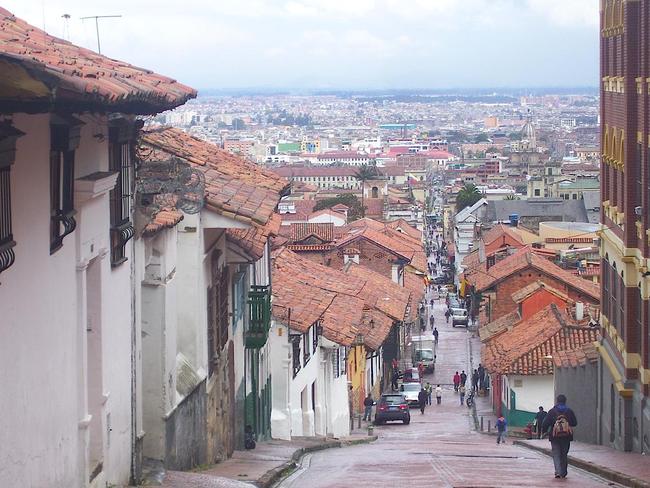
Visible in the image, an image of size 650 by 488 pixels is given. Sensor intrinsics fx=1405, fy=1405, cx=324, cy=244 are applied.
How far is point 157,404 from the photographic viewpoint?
45.8ft

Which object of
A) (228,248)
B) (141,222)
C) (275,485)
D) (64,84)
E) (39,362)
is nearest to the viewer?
(64,84)

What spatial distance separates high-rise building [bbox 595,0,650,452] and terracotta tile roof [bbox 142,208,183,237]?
9111 mm

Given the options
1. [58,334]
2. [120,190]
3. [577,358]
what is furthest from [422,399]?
[58,334]

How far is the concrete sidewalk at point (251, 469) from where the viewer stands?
13.6 meters

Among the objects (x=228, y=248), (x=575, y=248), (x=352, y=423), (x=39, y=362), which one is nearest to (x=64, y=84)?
(x=39, y=362)

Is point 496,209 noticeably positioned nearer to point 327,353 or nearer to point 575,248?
point 575,248

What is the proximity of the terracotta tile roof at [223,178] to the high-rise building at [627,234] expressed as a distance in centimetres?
578

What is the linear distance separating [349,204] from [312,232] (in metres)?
58.4

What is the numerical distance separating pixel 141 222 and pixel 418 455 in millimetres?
9917

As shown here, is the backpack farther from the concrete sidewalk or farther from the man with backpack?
the concrete sidewalk

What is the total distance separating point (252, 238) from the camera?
795 inches

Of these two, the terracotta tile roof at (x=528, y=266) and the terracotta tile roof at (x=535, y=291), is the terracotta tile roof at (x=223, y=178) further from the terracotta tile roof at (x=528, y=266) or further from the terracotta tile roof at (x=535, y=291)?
the terracotta tile roof at (x=528, y=266)

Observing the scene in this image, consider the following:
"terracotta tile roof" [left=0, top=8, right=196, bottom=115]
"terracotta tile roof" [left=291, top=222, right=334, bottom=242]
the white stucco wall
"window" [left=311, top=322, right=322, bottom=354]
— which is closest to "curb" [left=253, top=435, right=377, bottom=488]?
"window" [left=311, top=322, right=322, bottom=354]

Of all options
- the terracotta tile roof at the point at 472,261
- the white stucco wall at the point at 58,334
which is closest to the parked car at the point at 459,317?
the terracotta tile roof at the point at 472,261
